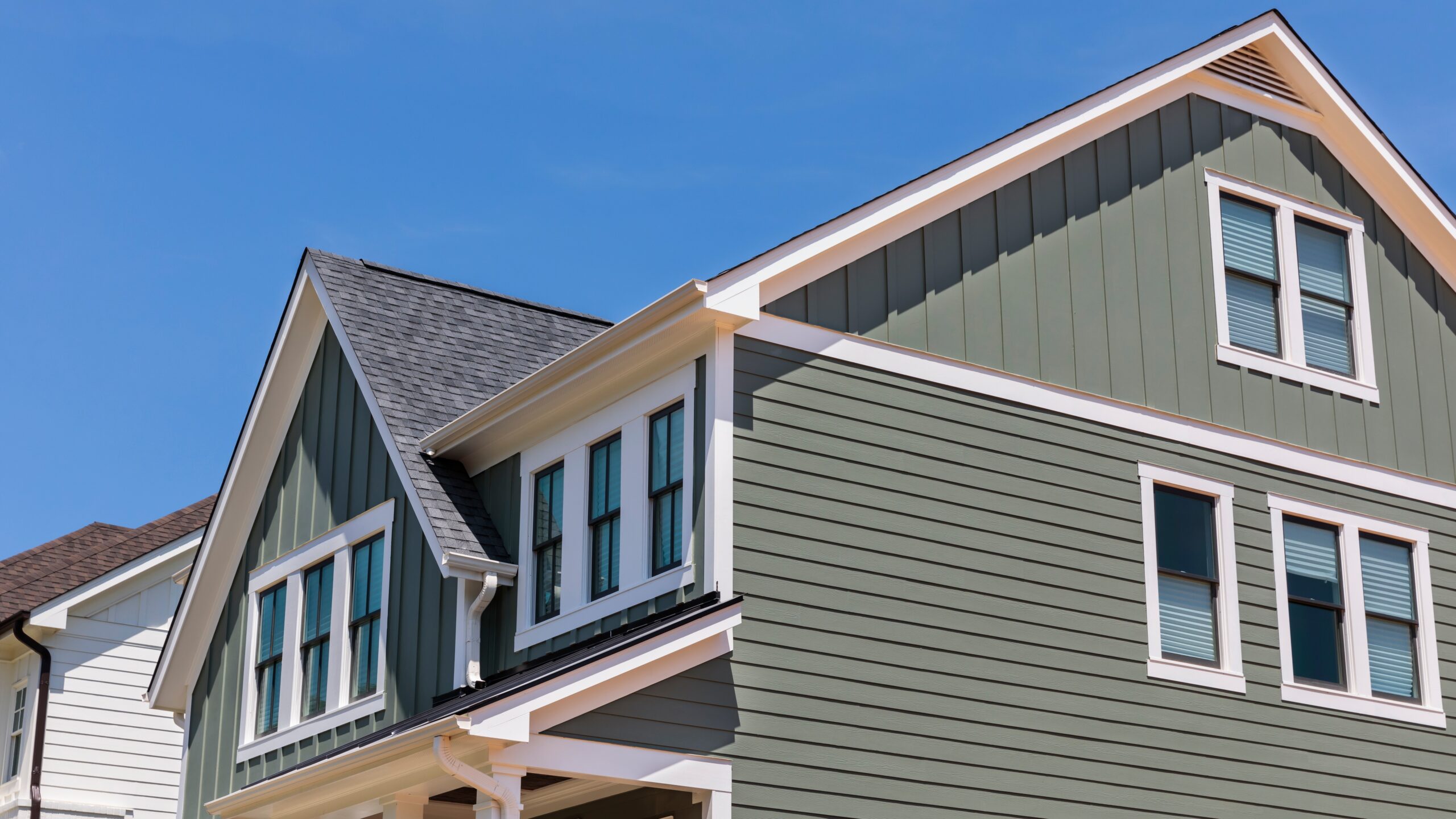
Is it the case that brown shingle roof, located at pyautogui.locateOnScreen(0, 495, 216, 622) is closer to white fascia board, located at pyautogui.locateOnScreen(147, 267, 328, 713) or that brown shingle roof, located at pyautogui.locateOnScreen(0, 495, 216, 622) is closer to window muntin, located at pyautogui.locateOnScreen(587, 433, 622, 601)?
white fascia board, located at pyautogui.locateOnScreen(147, 267, 328, 713)

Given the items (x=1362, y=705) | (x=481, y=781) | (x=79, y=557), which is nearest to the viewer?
(x=481, y=781)

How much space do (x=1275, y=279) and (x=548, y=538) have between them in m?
7.26

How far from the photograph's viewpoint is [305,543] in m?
16.9

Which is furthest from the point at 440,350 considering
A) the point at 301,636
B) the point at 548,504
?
the point at 548,504

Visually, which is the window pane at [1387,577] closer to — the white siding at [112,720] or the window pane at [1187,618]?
the window pane at [1187,618]

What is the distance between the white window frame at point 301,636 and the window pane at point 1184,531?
6.96 m

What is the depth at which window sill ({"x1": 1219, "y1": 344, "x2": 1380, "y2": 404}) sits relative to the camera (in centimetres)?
1500

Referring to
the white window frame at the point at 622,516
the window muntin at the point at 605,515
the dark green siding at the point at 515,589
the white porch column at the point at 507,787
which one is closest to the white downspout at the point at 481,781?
the white porch column at the point at 507,787

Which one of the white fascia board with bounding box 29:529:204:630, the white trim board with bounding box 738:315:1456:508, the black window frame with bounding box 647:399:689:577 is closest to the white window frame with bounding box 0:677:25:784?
the white fascia board with bounding box 29:529:204:630

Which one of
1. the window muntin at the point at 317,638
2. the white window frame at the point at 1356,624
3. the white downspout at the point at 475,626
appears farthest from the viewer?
the window muntin at the point at 317,638

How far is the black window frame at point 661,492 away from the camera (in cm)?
1234

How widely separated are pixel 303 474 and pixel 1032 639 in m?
8.11

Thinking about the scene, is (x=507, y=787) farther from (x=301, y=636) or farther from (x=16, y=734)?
(x=16, y=734)

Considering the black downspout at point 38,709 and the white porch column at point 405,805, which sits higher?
the black downspout at point 38,709
